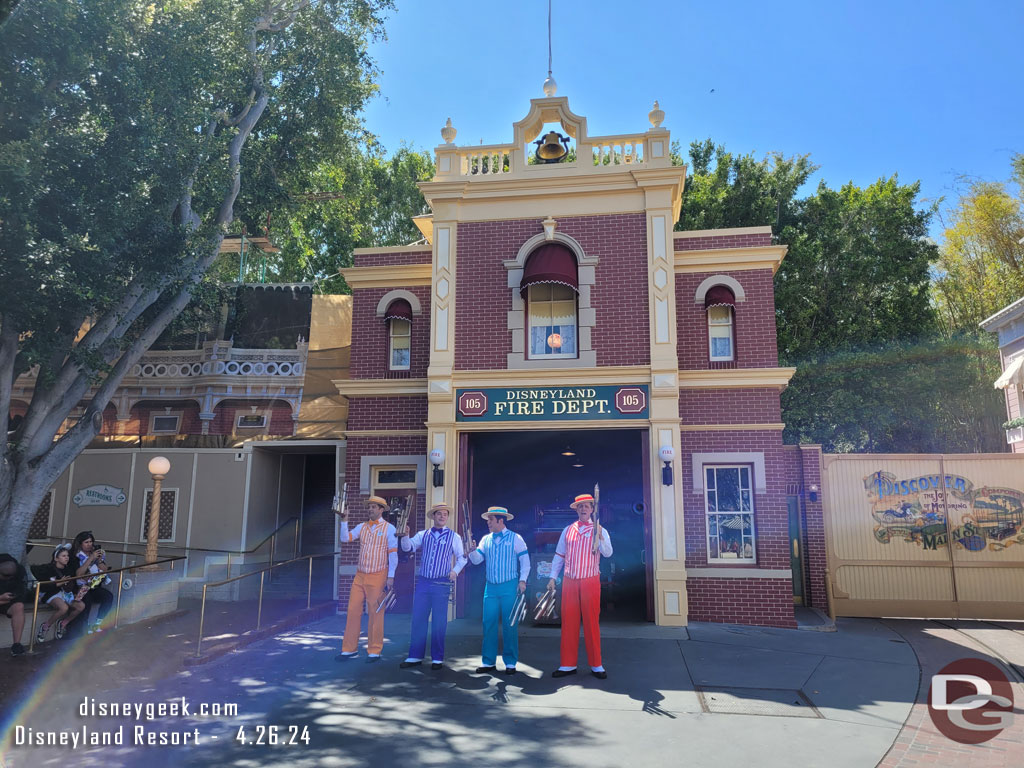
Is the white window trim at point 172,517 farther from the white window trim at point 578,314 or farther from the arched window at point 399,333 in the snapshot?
the white window trim at point 578,314

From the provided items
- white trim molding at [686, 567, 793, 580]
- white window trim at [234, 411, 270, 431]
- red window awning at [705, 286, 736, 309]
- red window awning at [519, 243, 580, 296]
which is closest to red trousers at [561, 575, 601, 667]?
white trim molding at [686, 567, 793, 580]

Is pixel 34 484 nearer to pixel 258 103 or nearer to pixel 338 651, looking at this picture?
pixel 338 651

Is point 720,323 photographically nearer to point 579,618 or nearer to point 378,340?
point 378,340

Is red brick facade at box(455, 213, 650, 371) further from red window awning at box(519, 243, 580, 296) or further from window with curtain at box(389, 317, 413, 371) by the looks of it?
window with curtain at box(389, 317, 413, 371)

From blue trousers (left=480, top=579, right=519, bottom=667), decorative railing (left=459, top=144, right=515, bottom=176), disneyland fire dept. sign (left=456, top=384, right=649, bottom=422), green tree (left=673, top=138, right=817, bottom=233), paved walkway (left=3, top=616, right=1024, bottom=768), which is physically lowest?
paved walkway (left=3, top=616, right=1024, bottom=768)

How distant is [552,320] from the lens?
12.8 m

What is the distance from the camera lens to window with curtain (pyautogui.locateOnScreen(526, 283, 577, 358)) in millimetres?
12586

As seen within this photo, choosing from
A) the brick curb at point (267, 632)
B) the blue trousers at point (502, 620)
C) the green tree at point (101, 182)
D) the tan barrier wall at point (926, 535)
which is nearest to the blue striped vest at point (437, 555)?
the blue trousers at point (502, 620)

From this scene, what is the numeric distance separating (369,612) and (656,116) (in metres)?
9.50

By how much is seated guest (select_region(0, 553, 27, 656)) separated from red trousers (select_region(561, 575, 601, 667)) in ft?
22.4

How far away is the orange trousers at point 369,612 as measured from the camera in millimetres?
8711

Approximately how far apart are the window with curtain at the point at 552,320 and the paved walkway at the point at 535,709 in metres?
4.90

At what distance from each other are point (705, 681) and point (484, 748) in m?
3.21

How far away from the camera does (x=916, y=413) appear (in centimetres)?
2258
